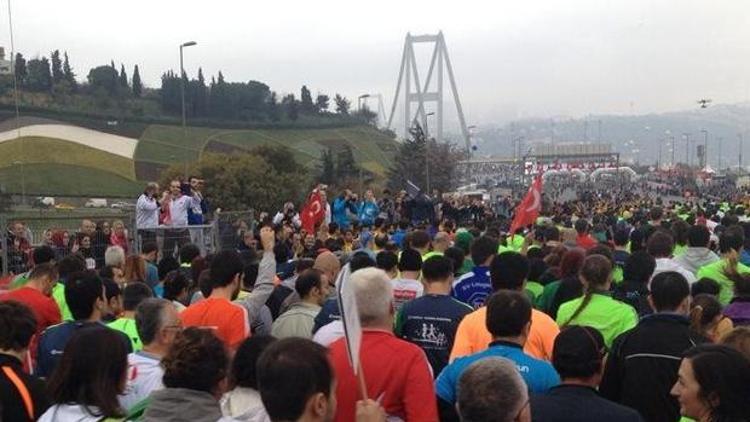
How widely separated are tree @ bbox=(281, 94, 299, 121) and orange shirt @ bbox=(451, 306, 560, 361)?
13911 centimetres

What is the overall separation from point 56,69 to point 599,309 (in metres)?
137

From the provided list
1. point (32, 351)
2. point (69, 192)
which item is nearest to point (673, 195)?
point (69, 192)

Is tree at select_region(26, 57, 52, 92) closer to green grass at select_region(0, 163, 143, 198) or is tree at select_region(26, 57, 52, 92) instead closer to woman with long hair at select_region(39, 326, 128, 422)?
green grass at select_region(0, 163, 143, 198)

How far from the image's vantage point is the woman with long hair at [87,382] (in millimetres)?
4195

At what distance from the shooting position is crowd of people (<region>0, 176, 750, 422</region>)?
3896 millimetres

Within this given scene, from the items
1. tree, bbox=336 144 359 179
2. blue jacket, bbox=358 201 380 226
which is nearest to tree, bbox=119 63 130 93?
tree, bbox=336 144 359 179

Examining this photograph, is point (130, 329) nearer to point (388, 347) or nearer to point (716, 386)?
point (388, 347)

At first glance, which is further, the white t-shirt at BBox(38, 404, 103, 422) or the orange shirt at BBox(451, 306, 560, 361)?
the orange shirt at BBox(451, 306, 560, 361)

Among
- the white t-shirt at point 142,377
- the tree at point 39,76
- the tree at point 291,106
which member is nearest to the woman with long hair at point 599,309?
the white t-shirt at point 142,377

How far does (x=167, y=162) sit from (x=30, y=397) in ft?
376

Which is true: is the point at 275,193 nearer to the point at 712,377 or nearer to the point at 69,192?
the point at 69,192

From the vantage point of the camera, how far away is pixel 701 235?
9836 mm

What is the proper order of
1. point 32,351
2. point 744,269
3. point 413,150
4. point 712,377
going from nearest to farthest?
point 712,377
point 32,351
point 744,269
point 413,150

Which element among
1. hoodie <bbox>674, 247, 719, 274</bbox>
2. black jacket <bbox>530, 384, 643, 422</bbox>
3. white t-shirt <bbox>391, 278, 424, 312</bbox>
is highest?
black jacket <bbox>530, 384, 643, 422</bbox>
